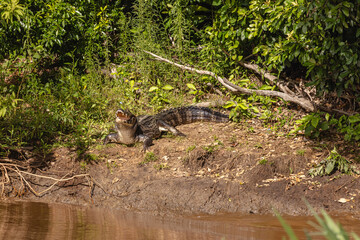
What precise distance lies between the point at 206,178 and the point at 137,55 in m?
3.60

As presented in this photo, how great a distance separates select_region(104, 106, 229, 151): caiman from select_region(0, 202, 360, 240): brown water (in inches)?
67.6

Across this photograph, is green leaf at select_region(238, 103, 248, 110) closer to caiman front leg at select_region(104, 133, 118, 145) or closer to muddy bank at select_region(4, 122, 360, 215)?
muddy bank at select_region(4, 122, 360, 215)

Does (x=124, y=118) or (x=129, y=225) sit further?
(x=124, y=118)

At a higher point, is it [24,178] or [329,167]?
[329,167]

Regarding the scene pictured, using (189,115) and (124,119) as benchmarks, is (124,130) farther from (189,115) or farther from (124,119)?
(189,115)

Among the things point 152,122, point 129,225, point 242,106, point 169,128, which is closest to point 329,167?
point 242,106

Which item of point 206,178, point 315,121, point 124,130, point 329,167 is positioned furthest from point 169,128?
point 329,167

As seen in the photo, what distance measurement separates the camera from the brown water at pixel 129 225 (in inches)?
164

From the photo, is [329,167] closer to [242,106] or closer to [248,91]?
[242,106]

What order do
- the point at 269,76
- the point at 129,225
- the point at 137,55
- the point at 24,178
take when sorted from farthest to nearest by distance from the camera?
the point at 137,55, the point at 269,76, the point at 24,178, the point at 129,225

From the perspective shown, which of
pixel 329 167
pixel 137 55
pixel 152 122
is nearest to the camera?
pixel 329 167

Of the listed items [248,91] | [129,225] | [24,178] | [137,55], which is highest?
[137,55]

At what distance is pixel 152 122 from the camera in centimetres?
722

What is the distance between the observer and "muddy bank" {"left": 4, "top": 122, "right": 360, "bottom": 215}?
510 cm
